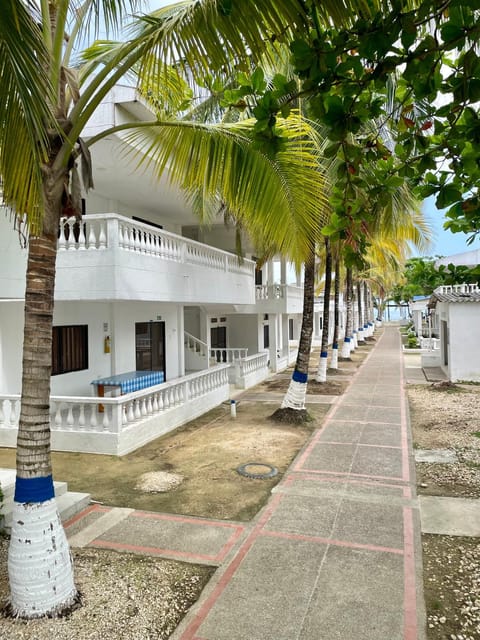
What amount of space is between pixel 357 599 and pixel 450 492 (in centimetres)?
356

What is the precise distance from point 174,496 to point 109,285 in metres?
4.09

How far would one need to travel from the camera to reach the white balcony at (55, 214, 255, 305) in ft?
31.4

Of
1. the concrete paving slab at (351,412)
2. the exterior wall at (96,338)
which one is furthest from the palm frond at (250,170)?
the concrete paving slab at (351,412)

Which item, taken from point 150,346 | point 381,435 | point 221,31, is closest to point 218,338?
point 150,346

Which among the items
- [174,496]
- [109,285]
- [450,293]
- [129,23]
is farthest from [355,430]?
[450,293]

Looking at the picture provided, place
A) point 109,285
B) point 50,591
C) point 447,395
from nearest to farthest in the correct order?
point 50,591 < point 109,285 < point 447,395

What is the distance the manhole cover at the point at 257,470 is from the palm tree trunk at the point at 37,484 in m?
4.38

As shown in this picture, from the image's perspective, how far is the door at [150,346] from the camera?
15520mm

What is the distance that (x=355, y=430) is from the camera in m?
11.8

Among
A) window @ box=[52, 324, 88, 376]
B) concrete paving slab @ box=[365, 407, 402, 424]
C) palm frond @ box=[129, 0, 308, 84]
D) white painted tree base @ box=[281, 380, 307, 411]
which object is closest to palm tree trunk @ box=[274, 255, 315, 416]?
white painted tree base @ box=[281, 380, 307, 411]

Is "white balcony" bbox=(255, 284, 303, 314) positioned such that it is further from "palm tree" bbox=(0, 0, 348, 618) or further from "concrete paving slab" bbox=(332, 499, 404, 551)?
A: "palm tree" bbox=(0, 0, 348, 618)

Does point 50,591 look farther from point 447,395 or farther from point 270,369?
point 270,369

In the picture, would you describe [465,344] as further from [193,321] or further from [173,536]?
[173,536]

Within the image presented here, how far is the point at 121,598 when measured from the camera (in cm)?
457
